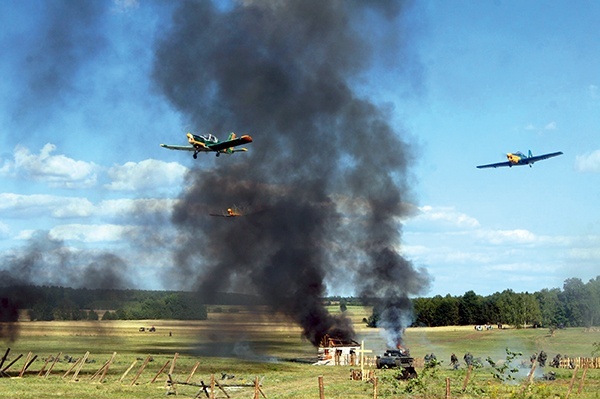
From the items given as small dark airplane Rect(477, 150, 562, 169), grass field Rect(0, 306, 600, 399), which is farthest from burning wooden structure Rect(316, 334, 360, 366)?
small dark airplane Rect(477, 150, 562, 169)

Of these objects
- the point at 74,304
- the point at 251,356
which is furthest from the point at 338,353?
the point at 74,304

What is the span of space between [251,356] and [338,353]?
17338mm

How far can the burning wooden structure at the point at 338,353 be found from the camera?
110688mm

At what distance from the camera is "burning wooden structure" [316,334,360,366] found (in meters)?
111

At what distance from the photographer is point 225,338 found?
488ft

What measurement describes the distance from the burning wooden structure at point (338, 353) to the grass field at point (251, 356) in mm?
5334

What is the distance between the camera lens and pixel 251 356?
407ft

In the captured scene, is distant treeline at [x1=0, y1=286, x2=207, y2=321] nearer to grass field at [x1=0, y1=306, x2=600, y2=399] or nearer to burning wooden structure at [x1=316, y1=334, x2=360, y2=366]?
grass field at [x1=0, y1=306, x2=600, y2=399]

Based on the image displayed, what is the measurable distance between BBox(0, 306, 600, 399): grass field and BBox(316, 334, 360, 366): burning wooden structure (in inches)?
210

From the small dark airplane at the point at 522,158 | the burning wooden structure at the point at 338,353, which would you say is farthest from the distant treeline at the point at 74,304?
the small dark airplane at the point at 522,158

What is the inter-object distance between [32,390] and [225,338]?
80605mm

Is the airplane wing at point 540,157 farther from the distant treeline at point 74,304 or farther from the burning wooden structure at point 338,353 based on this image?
the distant treeline at point 74,304

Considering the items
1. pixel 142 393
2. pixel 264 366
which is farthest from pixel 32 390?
pixel 264 366

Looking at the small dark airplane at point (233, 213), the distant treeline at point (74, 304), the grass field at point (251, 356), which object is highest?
the small dark airplane at point (233, 213)
